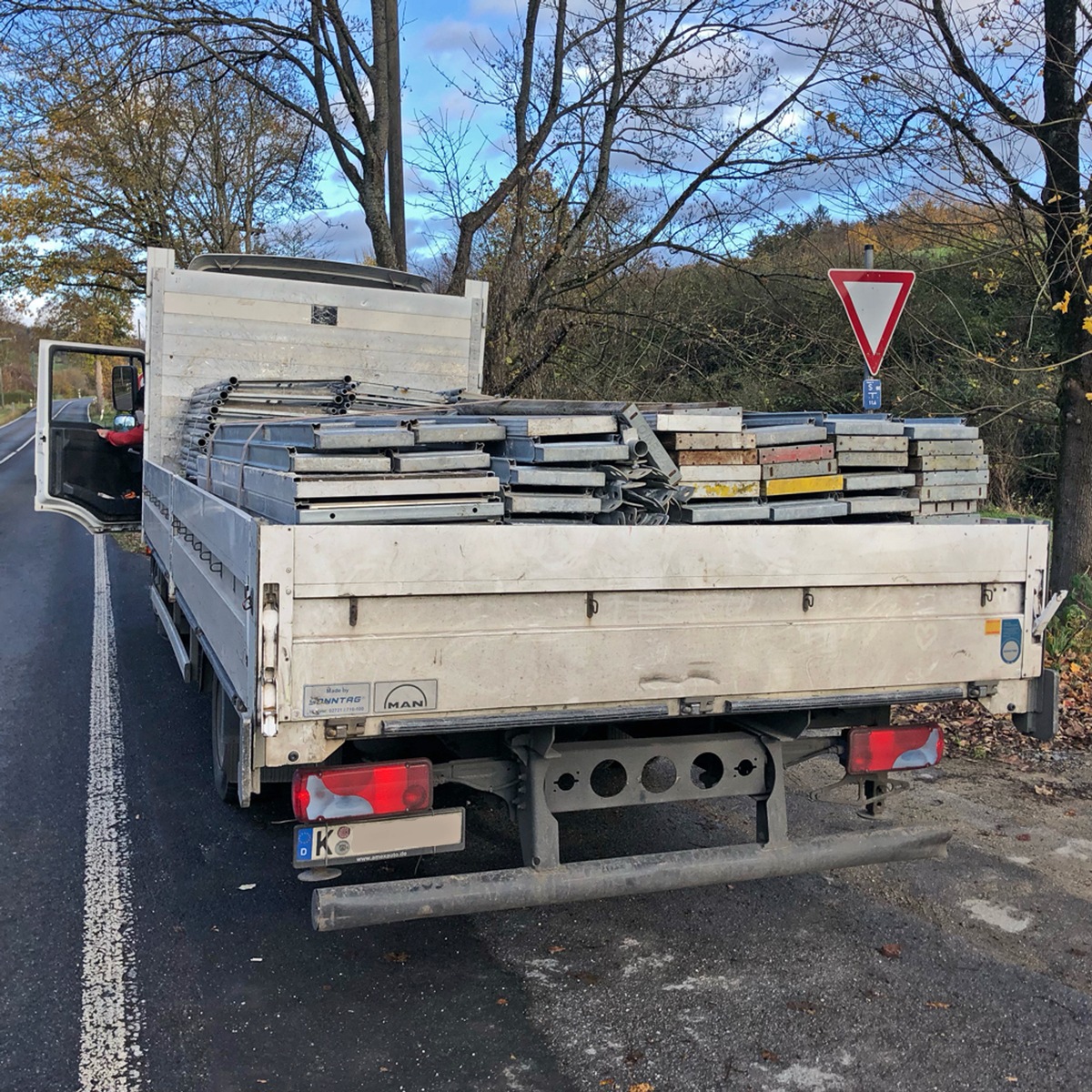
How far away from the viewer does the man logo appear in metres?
3.14

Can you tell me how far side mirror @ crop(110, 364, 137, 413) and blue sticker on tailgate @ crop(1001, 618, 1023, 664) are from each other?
6595 mm

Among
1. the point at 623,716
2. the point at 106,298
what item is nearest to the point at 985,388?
the point at 623,716

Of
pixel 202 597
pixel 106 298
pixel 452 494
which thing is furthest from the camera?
pixel 106 298

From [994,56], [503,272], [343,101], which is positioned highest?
[343,101]

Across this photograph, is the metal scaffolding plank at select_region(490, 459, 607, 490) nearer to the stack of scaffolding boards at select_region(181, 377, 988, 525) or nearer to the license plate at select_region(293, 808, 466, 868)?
the stack of scaffolding boards at select_region(181, 377, 988, 525)

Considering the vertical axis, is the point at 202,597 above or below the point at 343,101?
below

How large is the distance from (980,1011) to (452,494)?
2.45 m

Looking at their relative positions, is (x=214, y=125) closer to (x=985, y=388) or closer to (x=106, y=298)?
(x=106, y=298)

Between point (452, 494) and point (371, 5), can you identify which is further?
point (371, 5)

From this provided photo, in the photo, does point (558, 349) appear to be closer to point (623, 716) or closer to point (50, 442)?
point (50, 442)

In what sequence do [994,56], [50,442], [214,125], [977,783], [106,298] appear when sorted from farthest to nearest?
[106,298] → [214,125] → [50,442] → [994,56] → [977,783]

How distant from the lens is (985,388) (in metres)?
9.92

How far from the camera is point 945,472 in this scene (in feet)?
13.4

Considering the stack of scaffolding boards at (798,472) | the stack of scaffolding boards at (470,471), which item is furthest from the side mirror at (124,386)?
the stack of scaffolding boards at (798,472)
